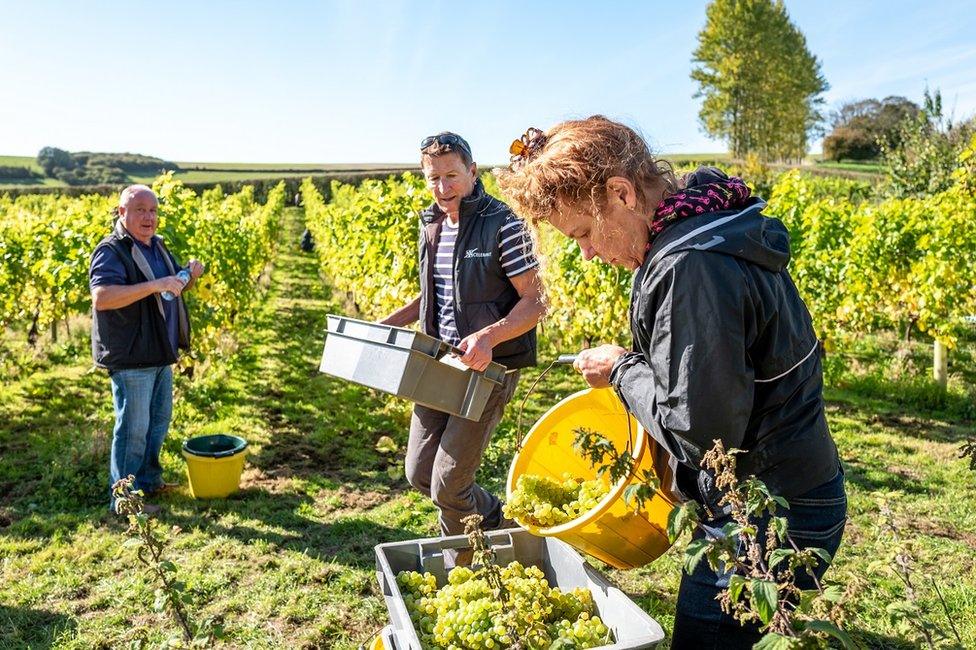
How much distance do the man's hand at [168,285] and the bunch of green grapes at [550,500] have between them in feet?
8.43

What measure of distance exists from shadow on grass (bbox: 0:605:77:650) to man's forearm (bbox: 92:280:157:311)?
150cm

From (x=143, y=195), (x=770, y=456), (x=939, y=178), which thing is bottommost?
(x=770, y=456)

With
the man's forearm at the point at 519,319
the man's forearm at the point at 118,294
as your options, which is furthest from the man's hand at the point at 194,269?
the man's forearm at the point at 519,319

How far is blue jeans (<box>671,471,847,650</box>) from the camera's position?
1594 millimetres

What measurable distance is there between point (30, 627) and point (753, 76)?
4143cm

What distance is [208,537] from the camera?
12.6 feet

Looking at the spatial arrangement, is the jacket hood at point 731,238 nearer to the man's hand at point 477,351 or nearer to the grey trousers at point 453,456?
the man's hand at point 477,351

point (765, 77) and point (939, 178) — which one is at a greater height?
point (765, 77)

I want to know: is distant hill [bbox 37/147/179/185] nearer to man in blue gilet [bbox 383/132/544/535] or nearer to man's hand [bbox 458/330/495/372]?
man in blue gilet [bbox 383/132/544/535]

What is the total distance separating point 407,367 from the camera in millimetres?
2285

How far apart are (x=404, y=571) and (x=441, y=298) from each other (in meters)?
1.22

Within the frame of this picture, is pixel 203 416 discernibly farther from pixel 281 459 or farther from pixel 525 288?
pixel 525 288

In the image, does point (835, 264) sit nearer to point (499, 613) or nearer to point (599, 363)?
point (599, 363)

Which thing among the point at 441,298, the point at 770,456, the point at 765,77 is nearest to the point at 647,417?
the point at 770,456
